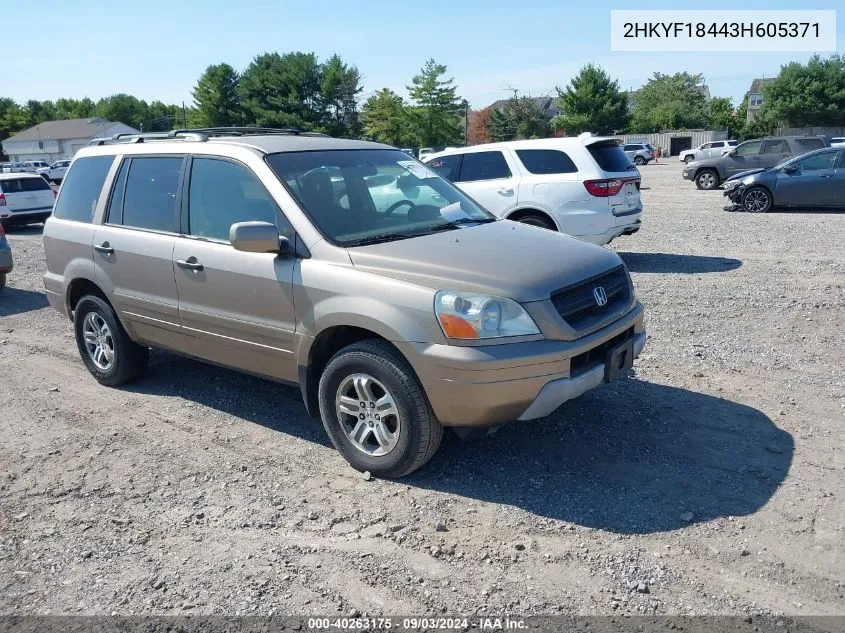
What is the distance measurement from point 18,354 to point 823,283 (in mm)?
9099

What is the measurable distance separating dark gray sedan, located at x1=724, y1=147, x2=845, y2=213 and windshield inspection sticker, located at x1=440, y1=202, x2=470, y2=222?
13565 millimetres

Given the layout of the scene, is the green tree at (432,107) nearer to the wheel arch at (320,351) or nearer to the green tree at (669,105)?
the green tree at (669,105)

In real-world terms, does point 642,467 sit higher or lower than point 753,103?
lower

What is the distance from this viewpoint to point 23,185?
19.5m

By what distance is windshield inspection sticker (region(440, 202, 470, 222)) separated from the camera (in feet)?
16.8

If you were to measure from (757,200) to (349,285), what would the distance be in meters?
15.1

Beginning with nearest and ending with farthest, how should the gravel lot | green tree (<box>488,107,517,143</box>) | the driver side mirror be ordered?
the gravel lot → the driver side mirror → green tree (<box>488,107,517,143</box>)

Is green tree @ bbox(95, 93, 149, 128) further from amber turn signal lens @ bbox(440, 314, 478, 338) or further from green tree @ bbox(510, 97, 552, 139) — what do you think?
amber turn signal lens @ bbox(440, 314, 478, 338)

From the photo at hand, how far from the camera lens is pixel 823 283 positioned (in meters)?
8.77

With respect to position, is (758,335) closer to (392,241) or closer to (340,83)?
(392,241)

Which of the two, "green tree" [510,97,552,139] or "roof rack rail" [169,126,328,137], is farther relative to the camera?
"green tree" [510,97,552,139]

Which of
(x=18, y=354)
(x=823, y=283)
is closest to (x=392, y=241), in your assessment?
(x=18, y=354)

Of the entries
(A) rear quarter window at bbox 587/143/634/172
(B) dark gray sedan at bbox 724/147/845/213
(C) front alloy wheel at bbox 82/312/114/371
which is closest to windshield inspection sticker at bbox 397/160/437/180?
(C) front alloy wheel at bbox 82/312/114/371

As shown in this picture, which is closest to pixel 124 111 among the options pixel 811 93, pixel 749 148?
pixel 811 93
